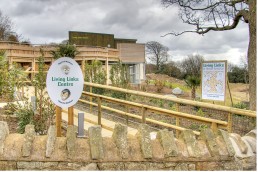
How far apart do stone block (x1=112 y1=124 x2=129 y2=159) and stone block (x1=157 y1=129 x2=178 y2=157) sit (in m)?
0.39

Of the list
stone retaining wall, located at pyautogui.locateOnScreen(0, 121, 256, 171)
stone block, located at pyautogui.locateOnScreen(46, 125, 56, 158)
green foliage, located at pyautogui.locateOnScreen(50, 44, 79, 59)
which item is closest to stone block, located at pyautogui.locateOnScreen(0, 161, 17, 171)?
stone retaining wall, located at pyautogui.locateOnScreen(0, 121, 256, 171)

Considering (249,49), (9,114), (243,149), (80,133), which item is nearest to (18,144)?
(80,133)

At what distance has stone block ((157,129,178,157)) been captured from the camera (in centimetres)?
337

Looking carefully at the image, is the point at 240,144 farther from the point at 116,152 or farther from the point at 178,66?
the point at 178,66

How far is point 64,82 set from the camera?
489 cm

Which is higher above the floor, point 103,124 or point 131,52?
point 131,52

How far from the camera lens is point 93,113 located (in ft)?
32.3

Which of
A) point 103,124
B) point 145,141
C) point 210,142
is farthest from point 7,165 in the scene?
point 103,124

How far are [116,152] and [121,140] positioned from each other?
0.13 m

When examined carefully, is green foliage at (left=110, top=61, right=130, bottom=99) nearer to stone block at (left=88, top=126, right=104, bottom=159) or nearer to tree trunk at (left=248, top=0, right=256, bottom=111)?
tree trunk at (left=248, top=0, right=256, bottom=111)

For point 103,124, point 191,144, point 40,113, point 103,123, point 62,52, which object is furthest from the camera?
point 62,52

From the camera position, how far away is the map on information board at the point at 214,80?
8977 millimetres

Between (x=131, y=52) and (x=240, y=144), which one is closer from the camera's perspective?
(x=240, y=144)

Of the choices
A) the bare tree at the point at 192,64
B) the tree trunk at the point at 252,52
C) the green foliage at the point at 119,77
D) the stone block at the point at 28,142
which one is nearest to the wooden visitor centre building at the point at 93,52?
the bare tree at the point at 192,64
